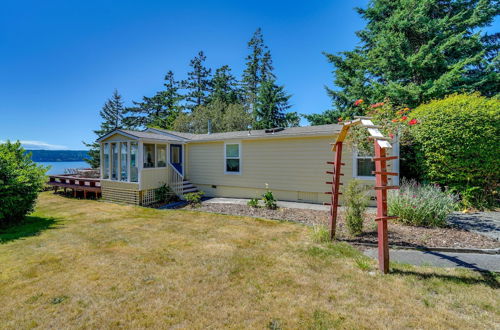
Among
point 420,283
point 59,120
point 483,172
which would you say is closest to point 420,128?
point 483,172

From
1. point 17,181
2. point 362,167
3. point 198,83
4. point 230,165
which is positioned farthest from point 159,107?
point 362,167

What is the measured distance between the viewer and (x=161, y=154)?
10727 mm

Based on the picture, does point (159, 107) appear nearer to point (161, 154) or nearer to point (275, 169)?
point (161, 154)

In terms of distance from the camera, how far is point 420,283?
3090 mm

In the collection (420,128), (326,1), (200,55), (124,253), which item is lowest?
(124,253)

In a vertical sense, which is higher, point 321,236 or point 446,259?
point 321,236

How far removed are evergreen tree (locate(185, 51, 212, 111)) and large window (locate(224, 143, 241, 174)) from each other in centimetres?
2144

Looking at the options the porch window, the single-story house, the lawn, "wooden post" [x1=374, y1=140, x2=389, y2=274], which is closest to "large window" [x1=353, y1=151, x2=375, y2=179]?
the single-story house

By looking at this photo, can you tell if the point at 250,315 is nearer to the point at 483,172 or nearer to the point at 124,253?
the point at 124,253

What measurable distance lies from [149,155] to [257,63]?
22.4 metres

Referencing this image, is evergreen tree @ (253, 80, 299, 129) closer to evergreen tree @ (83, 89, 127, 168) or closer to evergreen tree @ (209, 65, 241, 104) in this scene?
evergreen tree @ (209, 65, 241, 104)

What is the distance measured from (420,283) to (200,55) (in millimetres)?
33531

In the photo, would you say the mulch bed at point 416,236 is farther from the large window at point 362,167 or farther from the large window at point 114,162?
the large window at point 114,162

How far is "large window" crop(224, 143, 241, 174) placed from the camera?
33.7 ft
